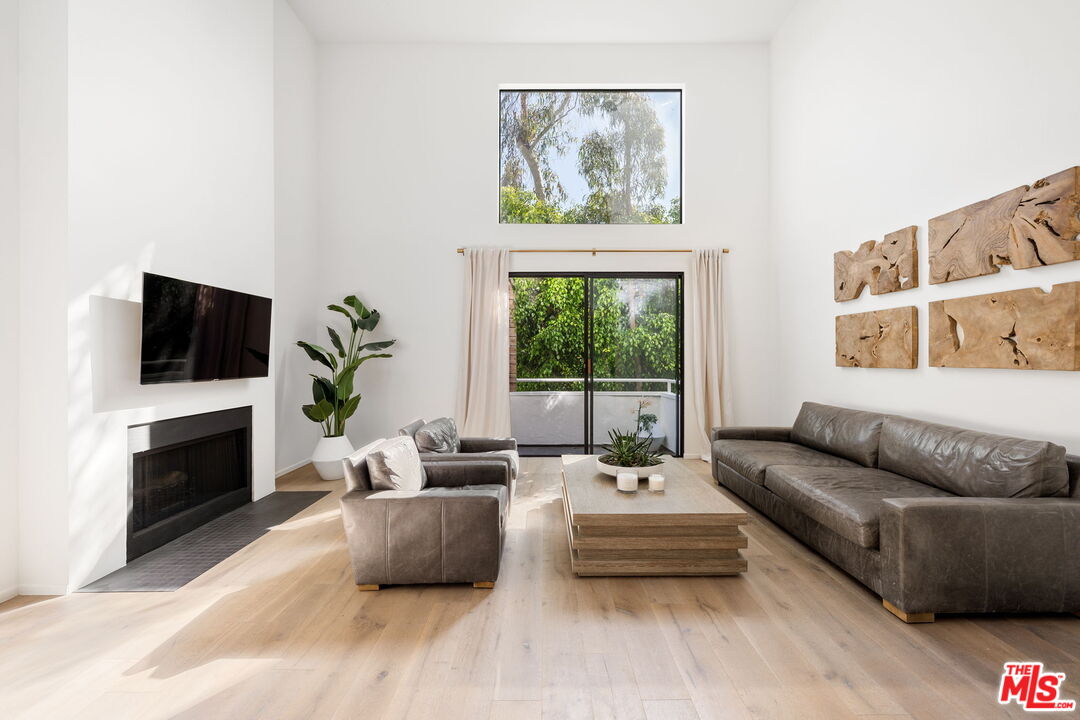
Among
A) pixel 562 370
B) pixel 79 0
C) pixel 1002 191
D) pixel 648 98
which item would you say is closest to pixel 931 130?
pixel 1002 191

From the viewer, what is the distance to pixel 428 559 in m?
2.81

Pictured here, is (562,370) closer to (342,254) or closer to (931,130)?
(342,254)

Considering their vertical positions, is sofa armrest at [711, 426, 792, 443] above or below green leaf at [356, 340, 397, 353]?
below

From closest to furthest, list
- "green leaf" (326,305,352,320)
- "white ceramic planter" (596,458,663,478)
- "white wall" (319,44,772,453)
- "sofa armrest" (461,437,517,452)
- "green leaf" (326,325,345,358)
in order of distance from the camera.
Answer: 1. "white ceramic planter" (596,458,663,478)
2. "sofa armrest" (461,437,517,452)
3. "green leaf" (326,325,345,358)
4. "green leaf" (326,305,352,320)
5. "white wall" (319,44,772,453)

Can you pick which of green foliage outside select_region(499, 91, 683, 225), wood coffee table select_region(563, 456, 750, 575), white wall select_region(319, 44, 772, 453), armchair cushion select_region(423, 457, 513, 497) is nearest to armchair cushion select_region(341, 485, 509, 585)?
wood coffee table select_region(563, 456, 750, 575)

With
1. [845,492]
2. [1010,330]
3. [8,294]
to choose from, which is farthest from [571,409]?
[8,294]

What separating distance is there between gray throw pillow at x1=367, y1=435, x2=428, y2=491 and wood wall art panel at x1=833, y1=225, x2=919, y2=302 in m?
3.71

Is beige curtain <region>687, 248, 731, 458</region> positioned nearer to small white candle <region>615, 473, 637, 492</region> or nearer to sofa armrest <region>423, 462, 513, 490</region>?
small white candle <region>615, 473, 637, 492</region>

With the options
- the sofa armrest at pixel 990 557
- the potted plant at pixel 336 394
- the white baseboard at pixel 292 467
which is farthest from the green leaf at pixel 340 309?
the sofa armrest at pixel 990 557

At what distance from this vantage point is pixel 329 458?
533cm

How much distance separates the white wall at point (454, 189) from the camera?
6340 mm

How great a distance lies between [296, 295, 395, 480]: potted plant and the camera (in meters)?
5.36

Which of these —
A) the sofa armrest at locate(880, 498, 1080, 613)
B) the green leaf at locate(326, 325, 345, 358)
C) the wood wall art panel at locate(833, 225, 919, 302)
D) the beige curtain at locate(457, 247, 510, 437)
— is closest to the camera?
the sofa armrest at locate(880, 498, 1080, 613)

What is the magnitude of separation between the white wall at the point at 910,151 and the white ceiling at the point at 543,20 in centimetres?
61
